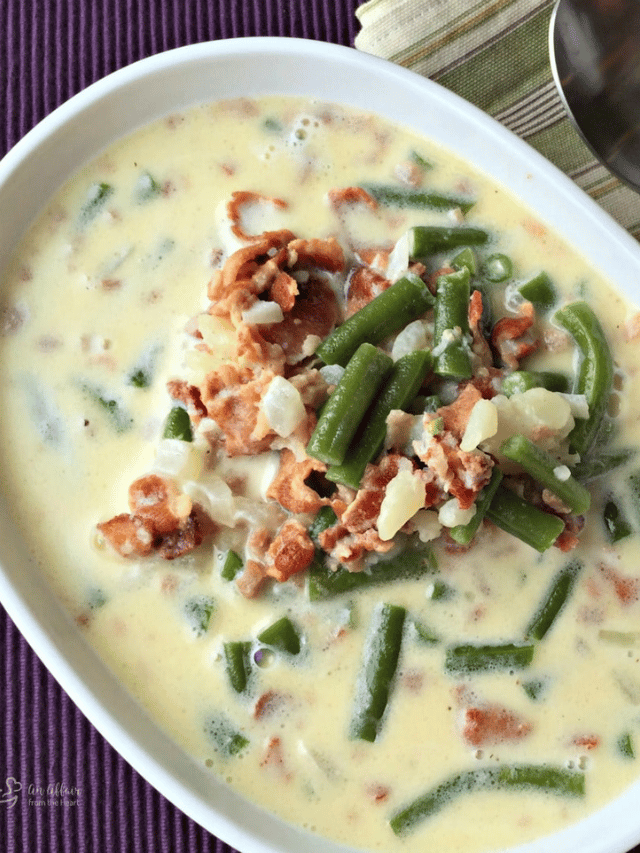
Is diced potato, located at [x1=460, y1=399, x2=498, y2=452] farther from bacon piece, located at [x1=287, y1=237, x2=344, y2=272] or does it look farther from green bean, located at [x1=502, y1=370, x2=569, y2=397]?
bacon piece, located at [x1=287, y1=237, x2=344, y2=272]

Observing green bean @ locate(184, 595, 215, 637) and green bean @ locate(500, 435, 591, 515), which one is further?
green bean @ locate(184, 595, 215, 637)

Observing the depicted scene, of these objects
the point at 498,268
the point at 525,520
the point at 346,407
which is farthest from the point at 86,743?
the point at 498,268

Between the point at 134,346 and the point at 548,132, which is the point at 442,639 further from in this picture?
the point at 548,132

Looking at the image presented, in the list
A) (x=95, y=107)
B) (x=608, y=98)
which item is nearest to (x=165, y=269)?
(x=95, y=107)

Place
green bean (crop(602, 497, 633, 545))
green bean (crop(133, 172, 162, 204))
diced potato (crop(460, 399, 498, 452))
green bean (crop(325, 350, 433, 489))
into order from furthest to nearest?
1. green bean (crop(133, 172, 162, 204))
2. green bean (crop(602, 497, 633, 545))
3. green bean (crop(325, 350, 433, 489))
4. diced potato (crop(460, 399, 498, 452))

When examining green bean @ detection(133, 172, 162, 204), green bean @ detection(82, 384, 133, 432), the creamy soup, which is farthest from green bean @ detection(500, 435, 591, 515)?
green bean @ detection(133, 172, 162, 204)

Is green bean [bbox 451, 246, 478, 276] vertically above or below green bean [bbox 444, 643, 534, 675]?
above
